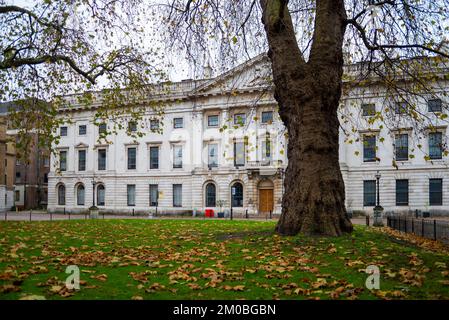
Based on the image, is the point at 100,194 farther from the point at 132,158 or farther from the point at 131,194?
the point at 132,158

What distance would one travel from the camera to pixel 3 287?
5.69 metres

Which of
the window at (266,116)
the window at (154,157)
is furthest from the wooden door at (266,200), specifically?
the window at (154,157)

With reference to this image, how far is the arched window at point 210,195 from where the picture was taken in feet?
158

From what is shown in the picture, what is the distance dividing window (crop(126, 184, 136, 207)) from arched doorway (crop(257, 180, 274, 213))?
15877mm

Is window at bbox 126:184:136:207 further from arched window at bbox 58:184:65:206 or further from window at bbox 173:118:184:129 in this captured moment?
arched window at bbox 58:184:65:206

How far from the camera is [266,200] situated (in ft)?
152

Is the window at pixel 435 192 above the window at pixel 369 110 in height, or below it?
below

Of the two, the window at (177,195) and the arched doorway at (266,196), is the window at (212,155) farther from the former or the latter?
the arched doorway at (266,196)

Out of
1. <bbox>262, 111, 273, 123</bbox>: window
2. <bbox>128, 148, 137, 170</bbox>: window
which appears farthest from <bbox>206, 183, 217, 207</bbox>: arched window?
<bbox>128, 148, 137, 170</bbox>: window

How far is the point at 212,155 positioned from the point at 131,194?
11.9 m

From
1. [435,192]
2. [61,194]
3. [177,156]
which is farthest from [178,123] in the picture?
[435,192]

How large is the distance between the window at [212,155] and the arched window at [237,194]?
333 centimetres
